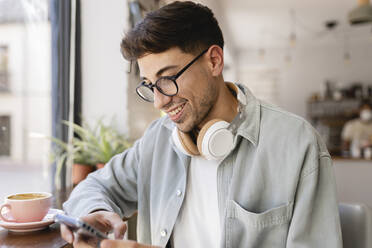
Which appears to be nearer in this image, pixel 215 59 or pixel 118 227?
pixel 118 227

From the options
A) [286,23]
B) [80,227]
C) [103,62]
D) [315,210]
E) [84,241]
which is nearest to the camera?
[80,227]

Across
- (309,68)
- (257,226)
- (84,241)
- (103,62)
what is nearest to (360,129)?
(309,68)

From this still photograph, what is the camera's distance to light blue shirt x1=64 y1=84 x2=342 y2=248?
947 mm

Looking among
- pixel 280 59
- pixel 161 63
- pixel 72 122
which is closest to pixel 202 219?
pixel 161 63

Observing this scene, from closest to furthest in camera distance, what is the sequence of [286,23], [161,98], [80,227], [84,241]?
[80,227]
[84,241]
[161,98]
[286,23]

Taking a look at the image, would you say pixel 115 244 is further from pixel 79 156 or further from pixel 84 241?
pixel 79 156

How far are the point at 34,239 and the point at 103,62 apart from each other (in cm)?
129

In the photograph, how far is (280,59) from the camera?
804cm

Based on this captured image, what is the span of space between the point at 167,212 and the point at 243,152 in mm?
331

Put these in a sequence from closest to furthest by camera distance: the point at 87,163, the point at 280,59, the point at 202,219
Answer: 1. the point at 202,219
2. the point at 87,163
3. the point at 280,59

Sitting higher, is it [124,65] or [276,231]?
[124,65]

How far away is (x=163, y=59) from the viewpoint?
1022mm

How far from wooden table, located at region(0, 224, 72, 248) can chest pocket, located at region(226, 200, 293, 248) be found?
1.56 ft

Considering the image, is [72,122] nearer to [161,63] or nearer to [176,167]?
[176,167]
